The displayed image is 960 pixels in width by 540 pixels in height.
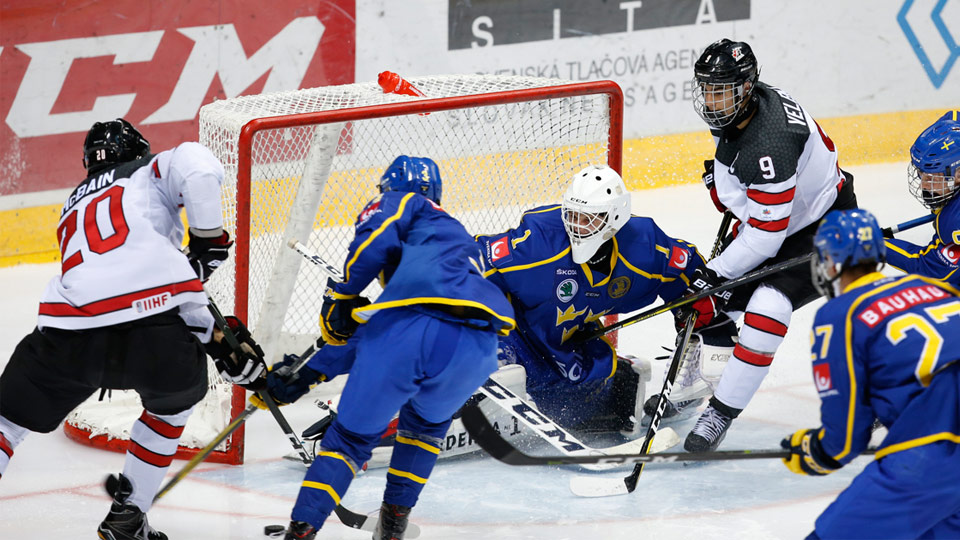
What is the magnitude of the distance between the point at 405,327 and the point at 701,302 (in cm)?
125

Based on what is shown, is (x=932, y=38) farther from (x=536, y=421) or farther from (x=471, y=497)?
(x=471, y=497)

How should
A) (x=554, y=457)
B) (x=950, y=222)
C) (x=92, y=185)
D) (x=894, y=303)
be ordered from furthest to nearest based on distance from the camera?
(x=950, y=222), (x=92, y=185), (x=554, y=457), (x=894, y=303)

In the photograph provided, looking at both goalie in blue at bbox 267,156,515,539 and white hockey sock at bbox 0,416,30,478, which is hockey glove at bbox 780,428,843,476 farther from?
white hockey sock at bbox 0,416,30,478

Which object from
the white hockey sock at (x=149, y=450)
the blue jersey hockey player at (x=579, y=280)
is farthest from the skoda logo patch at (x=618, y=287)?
the white hockey sock at (x=149, y=450)

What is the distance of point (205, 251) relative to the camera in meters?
3.18

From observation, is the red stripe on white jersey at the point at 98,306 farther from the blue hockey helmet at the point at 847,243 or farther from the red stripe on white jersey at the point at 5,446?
the blue hockey helmet at the point at 847,243

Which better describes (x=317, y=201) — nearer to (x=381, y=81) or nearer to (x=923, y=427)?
(x=381, y=81)

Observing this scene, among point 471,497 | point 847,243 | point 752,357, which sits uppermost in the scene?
point 847,243

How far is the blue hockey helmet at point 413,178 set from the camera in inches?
123

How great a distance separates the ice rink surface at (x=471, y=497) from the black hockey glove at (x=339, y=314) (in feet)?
1.99

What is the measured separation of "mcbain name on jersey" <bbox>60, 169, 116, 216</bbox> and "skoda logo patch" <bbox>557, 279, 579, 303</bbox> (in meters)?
1.35

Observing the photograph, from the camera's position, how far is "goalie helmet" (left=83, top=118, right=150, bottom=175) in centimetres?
314

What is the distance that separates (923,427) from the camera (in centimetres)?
239

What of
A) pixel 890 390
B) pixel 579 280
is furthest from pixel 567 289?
pixel 890 390
